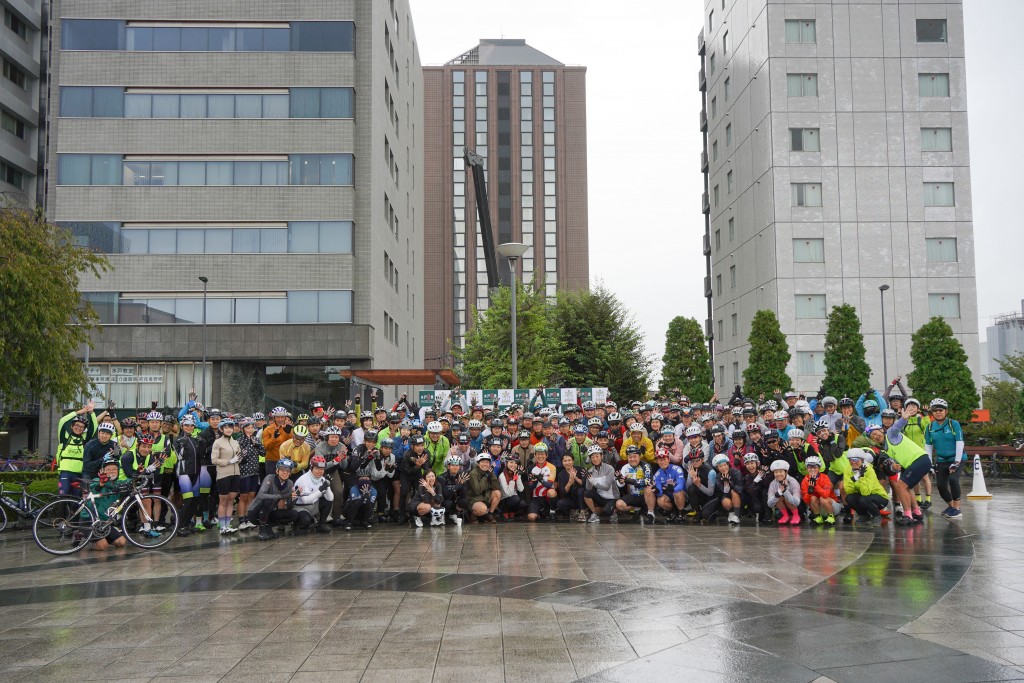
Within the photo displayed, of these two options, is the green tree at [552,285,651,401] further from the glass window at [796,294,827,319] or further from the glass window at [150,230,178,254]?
the glass window at [150,230,178,254]

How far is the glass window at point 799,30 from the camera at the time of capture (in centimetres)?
4900

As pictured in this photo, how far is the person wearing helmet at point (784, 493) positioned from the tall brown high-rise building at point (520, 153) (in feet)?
315

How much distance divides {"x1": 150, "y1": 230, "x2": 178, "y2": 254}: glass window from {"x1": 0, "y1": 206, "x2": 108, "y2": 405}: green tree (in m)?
19.2

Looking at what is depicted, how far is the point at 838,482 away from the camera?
552 inches

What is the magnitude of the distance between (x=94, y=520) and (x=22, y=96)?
169 feet

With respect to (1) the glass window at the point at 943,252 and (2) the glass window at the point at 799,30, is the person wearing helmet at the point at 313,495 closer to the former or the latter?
(1) the glass window at the point at 943,252

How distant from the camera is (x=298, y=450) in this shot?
14.5m

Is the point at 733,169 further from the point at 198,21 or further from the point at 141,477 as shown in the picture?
the point at 141,477

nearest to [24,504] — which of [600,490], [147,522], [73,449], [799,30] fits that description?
[73,449]

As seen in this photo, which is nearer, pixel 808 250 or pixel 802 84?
pixel 808 250

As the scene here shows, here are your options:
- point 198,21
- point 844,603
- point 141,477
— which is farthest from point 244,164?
point 844,603

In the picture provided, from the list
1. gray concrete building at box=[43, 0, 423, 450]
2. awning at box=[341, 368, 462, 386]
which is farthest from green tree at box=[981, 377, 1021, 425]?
gray concrete building at box=[43, 0, 423, 450]

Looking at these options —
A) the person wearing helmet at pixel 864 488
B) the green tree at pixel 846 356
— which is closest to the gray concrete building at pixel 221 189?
the green tree at pixel 846 356

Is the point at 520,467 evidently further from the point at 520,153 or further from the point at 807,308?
the point at 520,153
